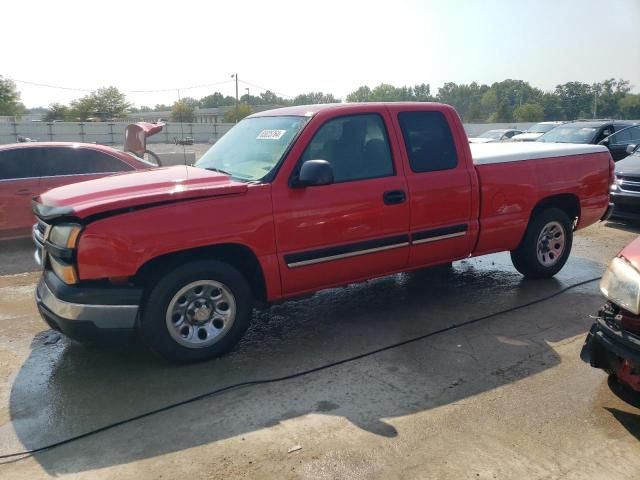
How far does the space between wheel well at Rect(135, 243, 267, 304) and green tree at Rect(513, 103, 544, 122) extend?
224 feet

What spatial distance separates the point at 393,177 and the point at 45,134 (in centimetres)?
3998

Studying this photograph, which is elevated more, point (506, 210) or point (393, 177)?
point (393, 177)

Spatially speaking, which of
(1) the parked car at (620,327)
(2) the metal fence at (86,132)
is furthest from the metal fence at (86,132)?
(1) the parked car at (620,327)

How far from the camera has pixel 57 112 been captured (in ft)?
228

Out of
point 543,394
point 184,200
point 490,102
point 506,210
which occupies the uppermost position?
point 490,102

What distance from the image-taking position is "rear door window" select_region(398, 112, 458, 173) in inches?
192

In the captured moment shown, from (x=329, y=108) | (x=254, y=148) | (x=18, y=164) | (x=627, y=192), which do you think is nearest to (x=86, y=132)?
(x=18, y=164)

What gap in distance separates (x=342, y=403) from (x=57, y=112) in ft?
250

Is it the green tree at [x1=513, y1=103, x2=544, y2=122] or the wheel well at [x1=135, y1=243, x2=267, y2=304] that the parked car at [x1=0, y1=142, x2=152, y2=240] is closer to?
the wheel well at [x1=135, y1=243, x2=267, y2=304]

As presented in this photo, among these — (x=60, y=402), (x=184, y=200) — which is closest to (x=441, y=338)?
(x=184, y=200)

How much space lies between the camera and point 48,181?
25.0 feet

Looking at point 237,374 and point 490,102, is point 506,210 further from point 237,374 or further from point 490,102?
point 490,102

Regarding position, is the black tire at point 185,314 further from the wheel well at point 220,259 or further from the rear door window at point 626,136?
the rear door window at point 626,136

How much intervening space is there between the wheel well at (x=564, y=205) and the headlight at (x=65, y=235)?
14.5ft
